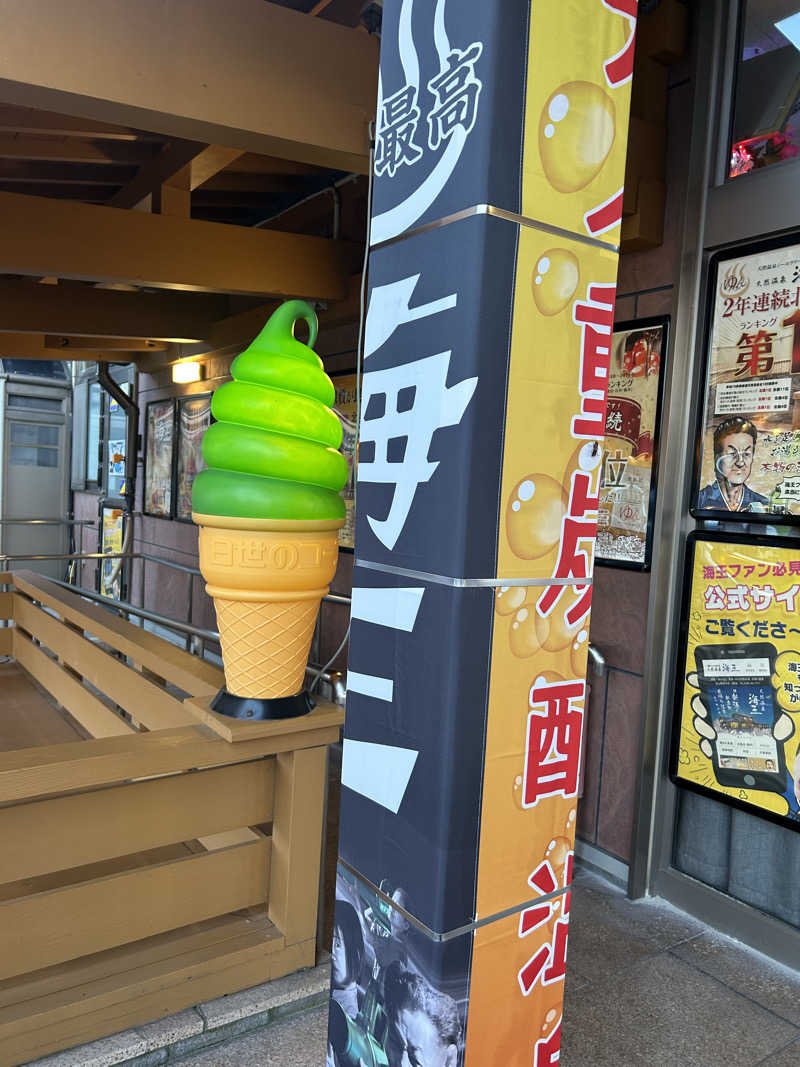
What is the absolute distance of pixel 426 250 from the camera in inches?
48.5

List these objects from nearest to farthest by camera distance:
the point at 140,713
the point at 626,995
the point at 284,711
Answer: the point at 284,711
the point at 626,995
the point at 140,713

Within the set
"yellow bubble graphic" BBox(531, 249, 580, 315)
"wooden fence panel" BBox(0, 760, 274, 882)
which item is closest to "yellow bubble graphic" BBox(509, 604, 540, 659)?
"yellow bubble graphic" BBox(531, 249, 580, 315)

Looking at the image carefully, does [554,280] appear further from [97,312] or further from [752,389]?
[97,312]

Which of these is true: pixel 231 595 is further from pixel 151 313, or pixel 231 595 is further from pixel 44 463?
pixel 44 463

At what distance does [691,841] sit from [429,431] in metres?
2.20

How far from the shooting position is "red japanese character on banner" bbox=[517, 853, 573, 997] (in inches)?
51.3

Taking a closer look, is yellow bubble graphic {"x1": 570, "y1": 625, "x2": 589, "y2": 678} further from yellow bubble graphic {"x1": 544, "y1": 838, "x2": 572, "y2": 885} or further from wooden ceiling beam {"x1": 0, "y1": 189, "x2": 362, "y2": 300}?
wooden ceiling beam {"x1": 0, "y1": 189, "x2": 362, "y2": 300}

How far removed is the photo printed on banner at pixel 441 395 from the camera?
3.76ft

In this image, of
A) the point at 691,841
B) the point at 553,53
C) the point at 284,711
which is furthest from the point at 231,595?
the point at 691,841

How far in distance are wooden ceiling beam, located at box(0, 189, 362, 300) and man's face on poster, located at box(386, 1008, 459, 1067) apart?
3.09 meters

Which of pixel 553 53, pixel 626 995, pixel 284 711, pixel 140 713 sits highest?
pixel 553 53

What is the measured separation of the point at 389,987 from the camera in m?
1.28

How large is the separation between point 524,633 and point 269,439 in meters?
0.72

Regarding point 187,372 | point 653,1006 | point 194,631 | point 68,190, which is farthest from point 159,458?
point 653,1006
